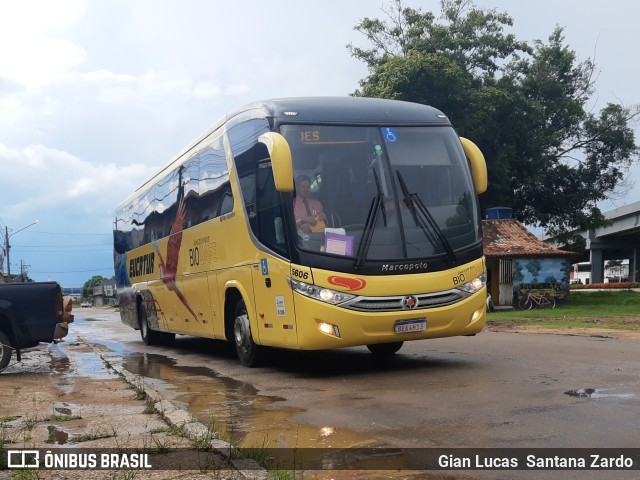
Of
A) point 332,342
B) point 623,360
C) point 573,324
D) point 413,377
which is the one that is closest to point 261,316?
point 332,342

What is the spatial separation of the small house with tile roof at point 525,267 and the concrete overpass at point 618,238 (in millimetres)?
22757

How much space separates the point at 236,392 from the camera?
30.3 ft

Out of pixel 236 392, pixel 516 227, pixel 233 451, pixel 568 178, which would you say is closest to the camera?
pixel 233 451

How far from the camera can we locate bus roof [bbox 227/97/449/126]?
10219 millimetres

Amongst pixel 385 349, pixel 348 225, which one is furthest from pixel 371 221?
pixel 385 349

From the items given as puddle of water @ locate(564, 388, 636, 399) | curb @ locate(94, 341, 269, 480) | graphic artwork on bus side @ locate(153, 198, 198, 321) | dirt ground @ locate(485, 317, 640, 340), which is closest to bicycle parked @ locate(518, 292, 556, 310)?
dirt ground @ locate(485, 317, 640, 340)

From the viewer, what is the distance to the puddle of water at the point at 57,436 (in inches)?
241

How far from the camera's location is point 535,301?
1225 inches

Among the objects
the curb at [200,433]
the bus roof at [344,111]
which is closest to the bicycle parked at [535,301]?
the bus roof at [344,111]

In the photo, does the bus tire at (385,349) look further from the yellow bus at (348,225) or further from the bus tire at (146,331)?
the bus tire at (146,331)

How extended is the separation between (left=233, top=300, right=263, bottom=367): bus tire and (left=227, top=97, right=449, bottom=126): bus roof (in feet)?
9.54

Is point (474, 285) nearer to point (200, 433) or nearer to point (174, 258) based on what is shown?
point (200, 433)

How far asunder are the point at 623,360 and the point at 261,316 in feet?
16.3

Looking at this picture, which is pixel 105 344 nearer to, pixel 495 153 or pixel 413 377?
pixel 413 377
